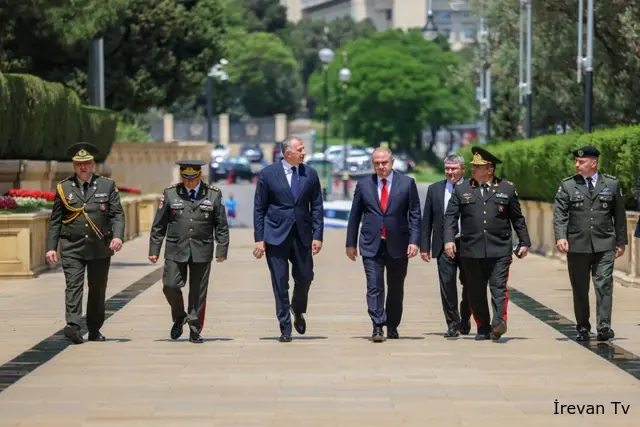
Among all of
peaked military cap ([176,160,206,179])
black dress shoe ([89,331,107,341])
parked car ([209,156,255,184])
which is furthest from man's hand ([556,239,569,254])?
parked car ([209,156,255,184])

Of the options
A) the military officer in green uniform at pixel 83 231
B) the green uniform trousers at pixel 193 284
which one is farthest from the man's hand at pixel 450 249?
the military officer in green uniform at pixel 83 231

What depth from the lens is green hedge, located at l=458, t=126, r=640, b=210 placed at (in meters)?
25.7

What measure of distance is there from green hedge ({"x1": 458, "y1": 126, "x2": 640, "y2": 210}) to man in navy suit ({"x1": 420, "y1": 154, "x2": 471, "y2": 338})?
884cm

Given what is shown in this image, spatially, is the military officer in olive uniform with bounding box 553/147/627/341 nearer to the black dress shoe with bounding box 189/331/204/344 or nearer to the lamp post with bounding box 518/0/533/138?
the black dress shoe with bounding box 189/331/204/344

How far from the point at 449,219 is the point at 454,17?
173292 millimetres

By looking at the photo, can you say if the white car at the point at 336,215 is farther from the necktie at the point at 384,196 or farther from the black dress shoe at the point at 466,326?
the necktie at the point at 384,196

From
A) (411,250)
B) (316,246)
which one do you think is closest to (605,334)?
(411,250)

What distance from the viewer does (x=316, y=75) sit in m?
156

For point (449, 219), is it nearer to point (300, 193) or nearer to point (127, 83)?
point (300, 193)

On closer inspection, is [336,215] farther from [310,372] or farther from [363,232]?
[310,372]

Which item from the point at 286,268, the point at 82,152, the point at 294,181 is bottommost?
the point at 286,268

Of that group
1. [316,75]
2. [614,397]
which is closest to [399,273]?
[614,397]

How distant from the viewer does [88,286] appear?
15.6m

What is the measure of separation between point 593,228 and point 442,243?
1.44 meters
